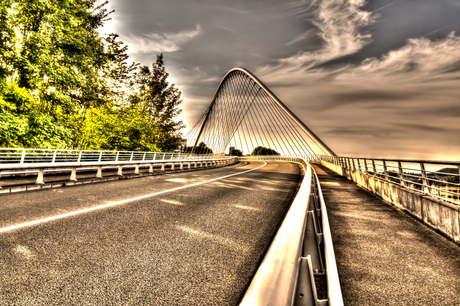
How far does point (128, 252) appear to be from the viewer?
11.3 ft

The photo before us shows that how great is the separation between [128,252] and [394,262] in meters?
3.90

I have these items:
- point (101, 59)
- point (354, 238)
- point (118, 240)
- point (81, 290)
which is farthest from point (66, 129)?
point (354, 238)

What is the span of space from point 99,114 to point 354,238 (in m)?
28.7

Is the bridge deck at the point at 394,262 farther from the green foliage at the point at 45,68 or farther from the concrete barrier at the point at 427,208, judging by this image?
the green foliage at the point at 45,68

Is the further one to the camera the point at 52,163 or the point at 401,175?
the point at 52,163

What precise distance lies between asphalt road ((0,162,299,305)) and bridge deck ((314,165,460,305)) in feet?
4.08

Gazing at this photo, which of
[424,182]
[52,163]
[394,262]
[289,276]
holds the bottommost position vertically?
[394,262]

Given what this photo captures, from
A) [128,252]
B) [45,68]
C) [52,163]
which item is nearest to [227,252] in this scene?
[128,252]

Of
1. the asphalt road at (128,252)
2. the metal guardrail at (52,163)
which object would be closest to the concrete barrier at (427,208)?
the asphalt road at (128,252)

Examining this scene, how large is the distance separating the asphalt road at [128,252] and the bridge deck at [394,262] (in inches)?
49.0

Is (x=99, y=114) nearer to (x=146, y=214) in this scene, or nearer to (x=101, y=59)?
(x=101, y=59)

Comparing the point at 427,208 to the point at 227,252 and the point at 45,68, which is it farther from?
the point at 45,68

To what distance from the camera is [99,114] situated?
26656mm

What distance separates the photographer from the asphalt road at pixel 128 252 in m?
2.42
